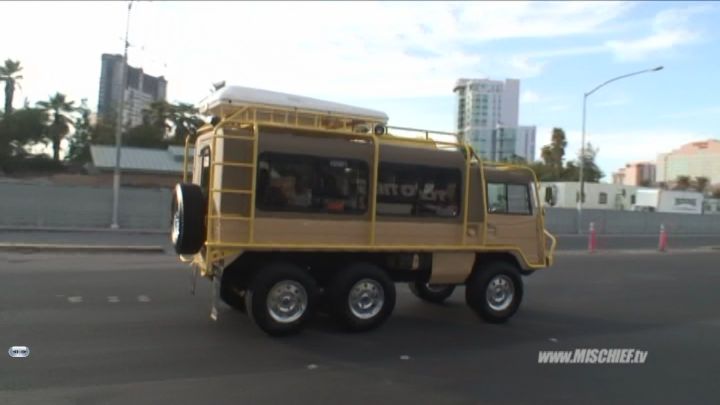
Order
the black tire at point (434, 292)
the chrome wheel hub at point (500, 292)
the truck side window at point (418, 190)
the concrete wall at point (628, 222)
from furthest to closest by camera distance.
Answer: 1. the concrete wall at point (628, 222)
2. the black tire at point (434, 292)
3. the chrome wheel hub at point (500, 292)
4. the truck side window at point (418, 190)

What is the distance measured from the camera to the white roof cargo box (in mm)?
7664

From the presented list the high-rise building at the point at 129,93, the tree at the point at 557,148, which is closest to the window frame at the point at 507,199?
the high-rise building at the point at 129,93

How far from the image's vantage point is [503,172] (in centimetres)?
916

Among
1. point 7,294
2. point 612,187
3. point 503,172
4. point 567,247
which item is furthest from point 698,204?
point 7,294

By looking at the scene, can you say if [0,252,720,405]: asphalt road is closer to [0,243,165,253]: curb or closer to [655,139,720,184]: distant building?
[0,243,165,253]: curb

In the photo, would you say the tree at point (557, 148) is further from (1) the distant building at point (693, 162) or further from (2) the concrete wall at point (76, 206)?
(2) the concrete wall at point (76, 206)

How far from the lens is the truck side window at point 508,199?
355 inches

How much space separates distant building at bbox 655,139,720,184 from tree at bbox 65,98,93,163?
4536 inches

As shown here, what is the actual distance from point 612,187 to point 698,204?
27.6ft

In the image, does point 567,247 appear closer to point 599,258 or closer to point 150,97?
point 599,258

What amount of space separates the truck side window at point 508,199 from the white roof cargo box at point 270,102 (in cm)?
208

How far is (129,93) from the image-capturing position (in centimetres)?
5800

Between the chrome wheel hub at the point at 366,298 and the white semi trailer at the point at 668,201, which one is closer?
the chrome wheel hub at the point at 366,298

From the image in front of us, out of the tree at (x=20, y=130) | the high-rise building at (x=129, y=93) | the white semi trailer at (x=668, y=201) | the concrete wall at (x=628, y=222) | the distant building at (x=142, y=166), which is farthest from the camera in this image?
the tree at (x=20, y=130)
